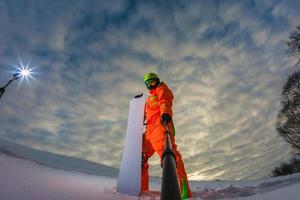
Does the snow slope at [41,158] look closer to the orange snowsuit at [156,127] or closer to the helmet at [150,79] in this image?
the orange snowsuit at [156,127]

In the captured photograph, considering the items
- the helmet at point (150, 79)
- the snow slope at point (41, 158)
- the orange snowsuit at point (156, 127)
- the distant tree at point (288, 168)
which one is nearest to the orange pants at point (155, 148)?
the orange snowsuit at point (156, 127)

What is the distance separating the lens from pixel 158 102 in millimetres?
4730

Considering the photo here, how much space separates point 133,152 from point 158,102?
94cm

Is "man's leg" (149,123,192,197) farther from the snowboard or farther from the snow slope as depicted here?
the snow slope

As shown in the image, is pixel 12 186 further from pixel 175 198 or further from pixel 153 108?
pixel 153 108

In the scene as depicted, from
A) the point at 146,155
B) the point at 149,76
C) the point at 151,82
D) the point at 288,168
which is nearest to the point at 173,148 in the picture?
the point at 146,155

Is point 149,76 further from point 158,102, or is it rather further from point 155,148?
point 155,148

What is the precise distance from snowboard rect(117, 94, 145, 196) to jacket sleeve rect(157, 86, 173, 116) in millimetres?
456

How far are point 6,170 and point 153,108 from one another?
251 cm

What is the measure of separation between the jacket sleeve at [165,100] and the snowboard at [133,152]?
1.50 feet

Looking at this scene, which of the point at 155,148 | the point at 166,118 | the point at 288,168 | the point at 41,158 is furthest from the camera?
the point at 288,168

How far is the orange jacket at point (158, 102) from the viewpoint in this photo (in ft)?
15.0

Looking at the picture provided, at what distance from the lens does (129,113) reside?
16.4ft

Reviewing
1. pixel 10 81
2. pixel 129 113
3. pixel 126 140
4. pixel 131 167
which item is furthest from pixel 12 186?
pixel 10 81
